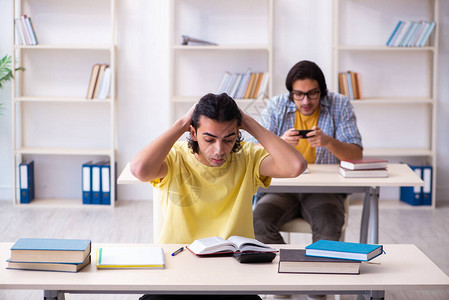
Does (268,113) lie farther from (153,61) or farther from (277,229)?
(153,61)

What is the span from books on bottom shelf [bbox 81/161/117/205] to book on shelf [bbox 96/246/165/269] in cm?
314

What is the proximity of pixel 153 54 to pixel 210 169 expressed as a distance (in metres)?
3.20

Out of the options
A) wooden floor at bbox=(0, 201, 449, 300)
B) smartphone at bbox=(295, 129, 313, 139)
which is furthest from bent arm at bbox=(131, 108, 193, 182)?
wooden floor at bbox=(0, 201, 449, 300)

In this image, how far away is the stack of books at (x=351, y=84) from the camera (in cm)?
508

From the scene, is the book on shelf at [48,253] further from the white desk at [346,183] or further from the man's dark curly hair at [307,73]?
the man's dark curly hair at [307,73]

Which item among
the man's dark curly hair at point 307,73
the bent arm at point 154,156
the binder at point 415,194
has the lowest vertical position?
the binder at point 415,194

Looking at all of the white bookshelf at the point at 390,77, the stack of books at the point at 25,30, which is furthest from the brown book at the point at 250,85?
the stack of books at the point at 25,30

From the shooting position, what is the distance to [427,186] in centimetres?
518

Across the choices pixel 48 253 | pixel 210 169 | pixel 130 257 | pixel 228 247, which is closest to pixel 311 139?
pixel 210 169

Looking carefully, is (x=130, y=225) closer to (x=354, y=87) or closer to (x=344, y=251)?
(x=354, y=87)

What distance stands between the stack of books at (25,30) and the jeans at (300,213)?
8.88ft

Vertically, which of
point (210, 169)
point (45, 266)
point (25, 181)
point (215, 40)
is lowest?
point (25, 181)

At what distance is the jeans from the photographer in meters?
3.04

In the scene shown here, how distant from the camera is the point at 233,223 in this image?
7.08ft
